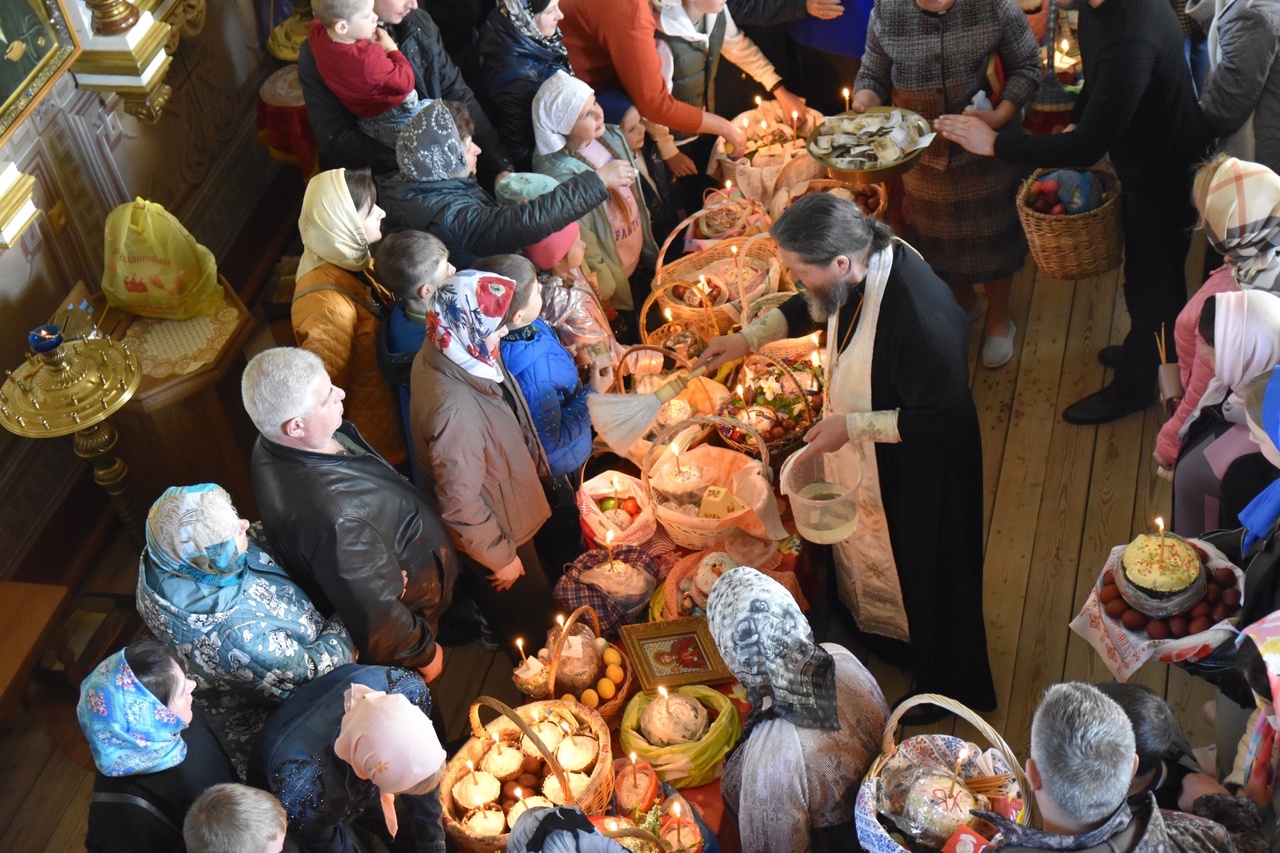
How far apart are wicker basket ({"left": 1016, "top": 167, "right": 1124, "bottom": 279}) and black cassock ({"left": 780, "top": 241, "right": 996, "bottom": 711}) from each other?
1.18m

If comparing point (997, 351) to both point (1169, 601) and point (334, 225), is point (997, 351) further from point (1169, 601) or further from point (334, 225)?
point (334, 225)

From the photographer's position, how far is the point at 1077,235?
448 cm

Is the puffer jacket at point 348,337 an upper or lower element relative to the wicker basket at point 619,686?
upper

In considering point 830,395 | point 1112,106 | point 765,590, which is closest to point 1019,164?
point 1112,106

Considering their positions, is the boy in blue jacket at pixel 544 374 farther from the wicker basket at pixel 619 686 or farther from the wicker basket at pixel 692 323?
the wicker basket at pixel 619 686

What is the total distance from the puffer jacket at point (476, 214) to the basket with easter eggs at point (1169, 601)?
7.24 ft

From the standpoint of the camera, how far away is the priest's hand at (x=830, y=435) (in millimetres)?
3455

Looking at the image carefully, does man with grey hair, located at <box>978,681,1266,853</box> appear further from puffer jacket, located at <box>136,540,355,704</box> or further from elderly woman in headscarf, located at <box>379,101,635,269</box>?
elderly woman in headscarf, located at <box>379,101,635,269</box>

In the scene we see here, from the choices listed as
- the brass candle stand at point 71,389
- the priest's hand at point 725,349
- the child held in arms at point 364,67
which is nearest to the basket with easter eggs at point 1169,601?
the priest's hand at point 725,349

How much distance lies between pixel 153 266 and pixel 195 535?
2.19 meters

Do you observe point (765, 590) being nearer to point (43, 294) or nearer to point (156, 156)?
point (43, 294)

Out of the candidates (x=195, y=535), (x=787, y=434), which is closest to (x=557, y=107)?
(x=787, y=434)

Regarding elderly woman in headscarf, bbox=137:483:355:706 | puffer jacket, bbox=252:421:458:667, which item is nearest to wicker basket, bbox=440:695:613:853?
puffer jacket, bbox=252:421:458:667

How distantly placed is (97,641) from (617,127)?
3092mm
